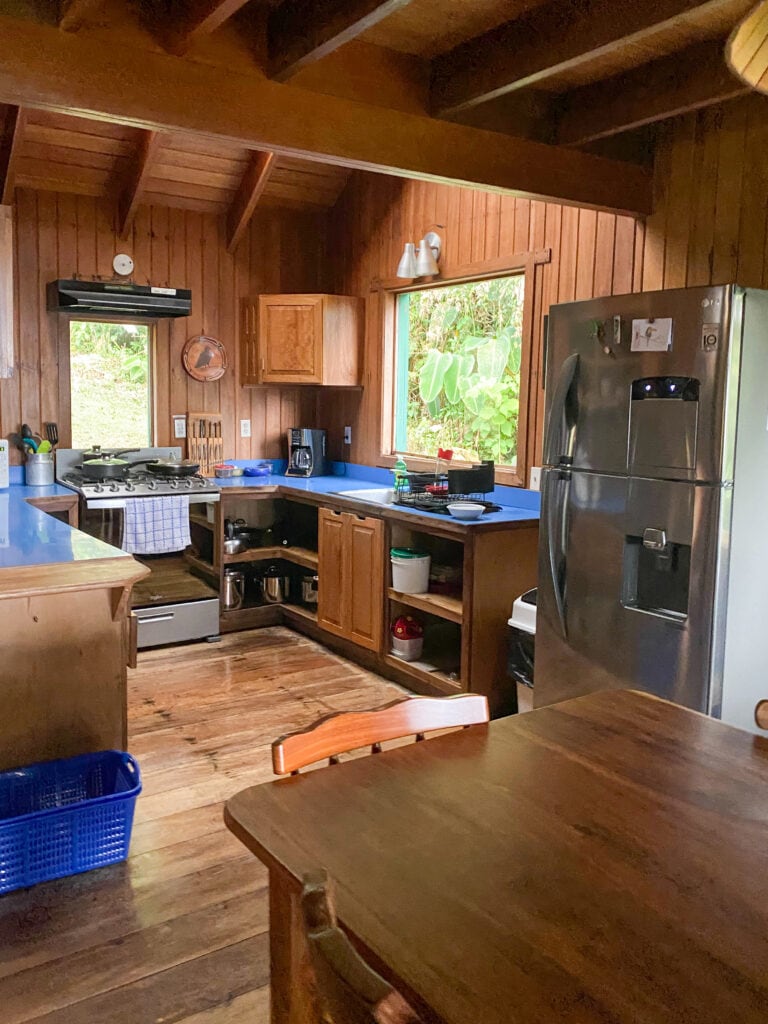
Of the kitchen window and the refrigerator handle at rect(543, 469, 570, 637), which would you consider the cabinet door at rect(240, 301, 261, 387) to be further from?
the refrigerator handle at rect(543, 469, 570, 637)

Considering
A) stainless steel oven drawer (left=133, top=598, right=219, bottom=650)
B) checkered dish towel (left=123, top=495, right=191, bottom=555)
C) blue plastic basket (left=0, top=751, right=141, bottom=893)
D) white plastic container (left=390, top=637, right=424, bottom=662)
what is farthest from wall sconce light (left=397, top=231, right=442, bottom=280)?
blue plastic basket (left=0, top=751, right=141, bottom=893)

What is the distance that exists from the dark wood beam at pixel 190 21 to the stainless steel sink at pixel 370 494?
7.44ft

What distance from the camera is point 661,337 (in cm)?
269

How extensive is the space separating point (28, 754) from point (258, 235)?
379 centimetres

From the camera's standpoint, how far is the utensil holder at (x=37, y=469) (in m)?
4.59

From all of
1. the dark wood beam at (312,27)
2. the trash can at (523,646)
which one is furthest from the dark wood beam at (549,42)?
the trash can at (523,646)

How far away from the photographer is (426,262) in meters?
4.52

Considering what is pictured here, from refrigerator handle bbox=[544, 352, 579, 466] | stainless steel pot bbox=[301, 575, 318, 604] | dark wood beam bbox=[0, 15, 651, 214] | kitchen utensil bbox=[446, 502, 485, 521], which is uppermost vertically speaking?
dark wood beam bbox=[0, 15, 651, 214]

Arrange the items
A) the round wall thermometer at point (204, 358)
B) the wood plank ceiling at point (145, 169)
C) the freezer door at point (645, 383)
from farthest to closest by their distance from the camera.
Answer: the round wall thermometer at point (204, 358), the wood plank ceiling at point (145, 169), the freezer door at point (645, 383)

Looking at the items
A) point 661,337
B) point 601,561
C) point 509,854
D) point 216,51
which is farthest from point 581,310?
point 509,854

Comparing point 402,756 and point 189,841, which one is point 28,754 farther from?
point 402,756

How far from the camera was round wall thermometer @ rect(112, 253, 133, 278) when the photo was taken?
4.96 meters

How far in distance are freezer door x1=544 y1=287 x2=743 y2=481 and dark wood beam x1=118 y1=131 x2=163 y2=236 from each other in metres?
2.46

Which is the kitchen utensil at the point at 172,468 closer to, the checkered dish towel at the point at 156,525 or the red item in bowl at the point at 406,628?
the checkered dish towel at the point at 156,525
